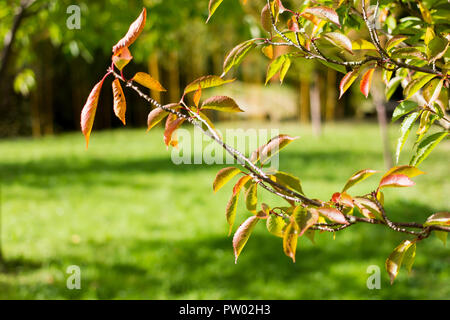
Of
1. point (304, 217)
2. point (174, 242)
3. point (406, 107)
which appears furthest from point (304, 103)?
point (304, 217)

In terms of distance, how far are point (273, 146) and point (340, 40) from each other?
0.28 m

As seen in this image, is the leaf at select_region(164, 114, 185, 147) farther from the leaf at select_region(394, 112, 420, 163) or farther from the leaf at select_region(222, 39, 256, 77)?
the leaf at select_region(394, 112, 420, 163)

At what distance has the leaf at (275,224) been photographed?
1.05m

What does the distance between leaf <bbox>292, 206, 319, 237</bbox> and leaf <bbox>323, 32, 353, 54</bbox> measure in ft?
1.18

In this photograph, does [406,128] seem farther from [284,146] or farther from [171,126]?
[171,126]

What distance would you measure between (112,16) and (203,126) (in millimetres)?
3313

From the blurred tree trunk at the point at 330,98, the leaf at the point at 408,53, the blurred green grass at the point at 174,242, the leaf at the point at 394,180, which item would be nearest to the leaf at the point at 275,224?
the leaf at the point at 394,180

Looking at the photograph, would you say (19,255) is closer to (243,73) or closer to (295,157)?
(295,157)

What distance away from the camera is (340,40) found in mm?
1021

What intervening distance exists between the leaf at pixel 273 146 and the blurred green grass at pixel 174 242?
7.80 feet

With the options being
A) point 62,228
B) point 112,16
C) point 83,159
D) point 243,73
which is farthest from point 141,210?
point 243,73

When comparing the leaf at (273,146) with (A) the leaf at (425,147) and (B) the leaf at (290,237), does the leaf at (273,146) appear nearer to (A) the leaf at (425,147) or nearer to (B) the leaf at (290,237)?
(B) the leaf at (290,237)
